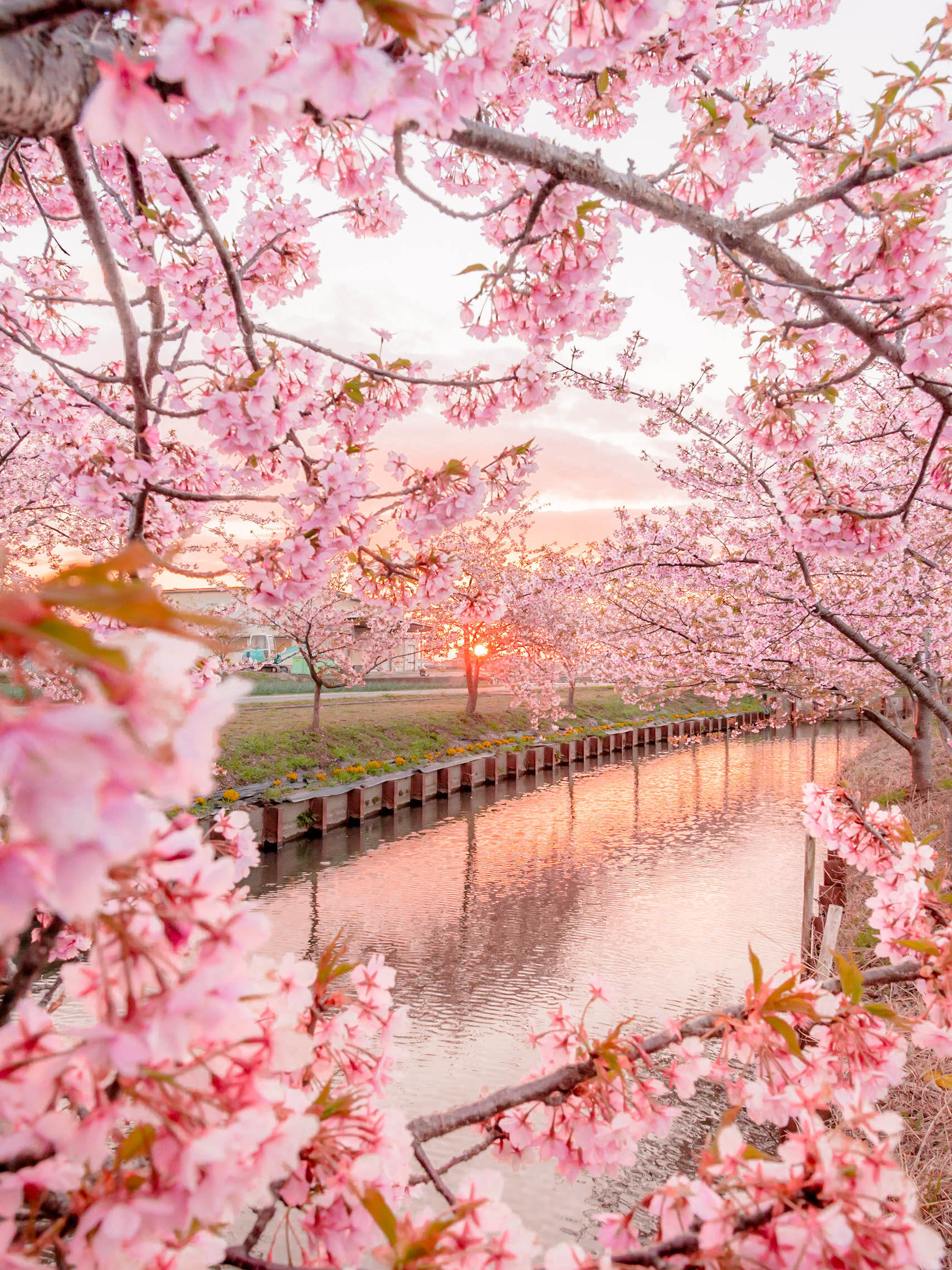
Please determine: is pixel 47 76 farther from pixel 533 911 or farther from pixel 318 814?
pixel 318 814

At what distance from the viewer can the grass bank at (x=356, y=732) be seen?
13.3 metres

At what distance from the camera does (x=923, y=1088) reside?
4.41m

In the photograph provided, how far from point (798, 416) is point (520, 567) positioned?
21302 mm

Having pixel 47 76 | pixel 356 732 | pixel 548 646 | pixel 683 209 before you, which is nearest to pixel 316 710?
pixel 356 732

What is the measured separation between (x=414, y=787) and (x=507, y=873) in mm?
4171

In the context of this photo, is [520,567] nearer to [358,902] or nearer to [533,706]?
[533,706]

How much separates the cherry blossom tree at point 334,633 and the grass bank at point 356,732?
0.67 metres

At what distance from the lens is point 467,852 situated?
1153 centimetres

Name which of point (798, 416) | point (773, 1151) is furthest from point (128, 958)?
point (773, 1151)

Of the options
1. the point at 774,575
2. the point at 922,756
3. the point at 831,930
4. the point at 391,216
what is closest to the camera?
the point at 391,216

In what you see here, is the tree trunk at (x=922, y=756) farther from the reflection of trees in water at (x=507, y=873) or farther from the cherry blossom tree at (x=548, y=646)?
the cherry blossom tree at (x=548, y=646)

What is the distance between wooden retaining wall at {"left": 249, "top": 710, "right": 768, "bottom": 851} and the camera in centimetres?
1124

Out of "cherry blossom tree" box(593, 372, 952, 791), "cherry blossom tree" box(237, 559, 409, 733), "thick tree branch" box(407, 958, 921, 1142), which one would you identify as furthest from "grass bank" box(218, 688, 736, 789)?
"thick tree branch" box(407, 958, 921, 1142)

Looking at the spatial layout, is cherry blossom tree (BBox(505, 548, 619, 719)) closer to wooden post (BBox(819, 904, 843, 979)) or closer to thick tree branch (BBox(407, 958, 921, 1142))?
wooden post (BBox(819, 904, 843, 979))
